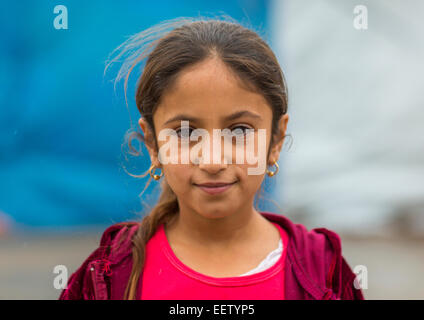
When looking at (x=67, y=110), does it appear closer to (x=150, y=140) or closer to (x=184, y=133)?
(x=150, y=140)

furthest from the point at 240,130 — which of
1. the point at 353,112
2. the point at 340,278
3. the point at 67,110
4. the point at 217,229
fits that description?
the point at 353,112

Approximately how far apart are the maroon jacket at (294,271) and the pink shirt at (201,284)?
29 mm

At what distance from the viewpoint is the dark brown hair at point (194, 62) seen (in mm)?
1340

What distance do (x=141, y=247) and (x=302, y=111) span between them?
9.69 ft

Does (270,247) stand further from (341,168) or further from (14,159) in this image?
(341,168)

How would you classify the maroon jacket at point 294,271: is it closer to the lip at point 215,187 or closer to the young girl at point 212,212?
the young girl at point 212,212

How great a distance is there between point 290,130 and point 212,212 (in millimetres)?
2872

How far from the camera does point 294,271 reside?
1.38 metres

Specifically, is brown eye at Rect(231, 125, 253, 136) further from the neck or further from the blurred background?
the blurred background

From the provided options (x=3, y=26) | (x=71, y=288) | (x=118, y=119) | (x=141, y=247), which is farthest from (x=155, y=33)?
(x=3, y=26)

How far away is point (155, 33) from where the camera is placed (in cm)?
158

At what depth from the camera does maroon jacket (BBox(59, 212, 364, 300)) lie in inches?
53.4

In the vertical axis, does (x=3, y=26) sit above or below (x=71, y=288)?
above

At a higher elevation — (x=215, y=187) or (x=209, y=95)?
(x=209, y=95)
